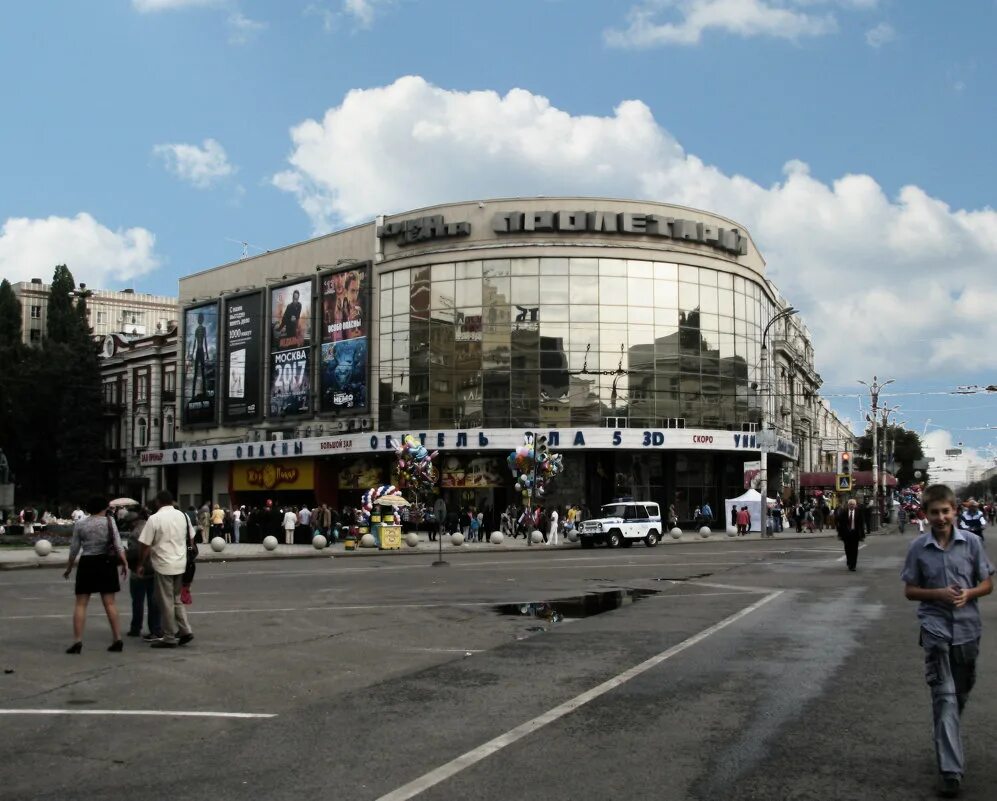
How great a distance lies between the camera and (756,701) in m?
Answer: 8.68

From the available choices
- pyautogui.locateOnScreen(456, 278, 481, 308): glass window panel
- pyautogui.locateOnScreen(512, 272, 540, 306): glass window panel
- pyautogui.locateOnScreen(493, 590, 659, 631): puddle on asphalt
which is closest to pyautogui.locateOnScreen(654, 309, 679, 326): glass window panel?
pyautogui.locateOnScreen(512, 272, 540, 306): glass window panel

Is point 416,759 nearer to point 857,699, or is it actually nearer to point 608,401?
point 857,699

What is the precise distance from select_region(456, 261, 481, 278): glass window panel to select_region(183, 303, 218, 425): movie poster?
70.0 ft

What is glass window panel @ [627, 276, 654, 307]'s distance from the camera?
5903cm

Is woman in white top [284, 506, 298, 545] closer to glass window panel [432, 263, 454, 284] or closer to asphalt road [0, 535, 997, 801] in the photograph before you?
glass window panel [432, 263, 454, 284]

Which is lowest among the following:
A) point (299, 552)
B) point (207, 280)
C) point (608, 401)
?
point (299, 552)

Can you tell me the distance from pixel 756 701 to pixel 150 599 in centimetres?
760

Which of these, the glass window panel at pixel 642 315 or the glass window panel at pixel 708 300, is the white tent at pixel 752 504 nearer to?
the glass window panel at pixel 642 315

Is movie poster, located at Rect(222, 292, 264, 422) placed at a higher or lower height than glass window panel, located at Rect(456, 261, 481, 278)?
lower

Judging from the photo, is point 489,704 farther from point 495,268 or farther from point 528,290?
point 495,268

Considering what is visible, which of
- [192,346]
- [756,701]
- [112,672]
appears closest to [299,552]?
[112,672]

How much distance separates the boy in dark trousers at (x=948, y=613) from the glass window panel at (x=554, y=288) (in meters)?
52.7

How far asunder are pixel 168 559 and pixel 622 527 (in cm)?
3210

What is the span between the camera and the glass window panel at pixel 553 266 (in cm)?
5881
